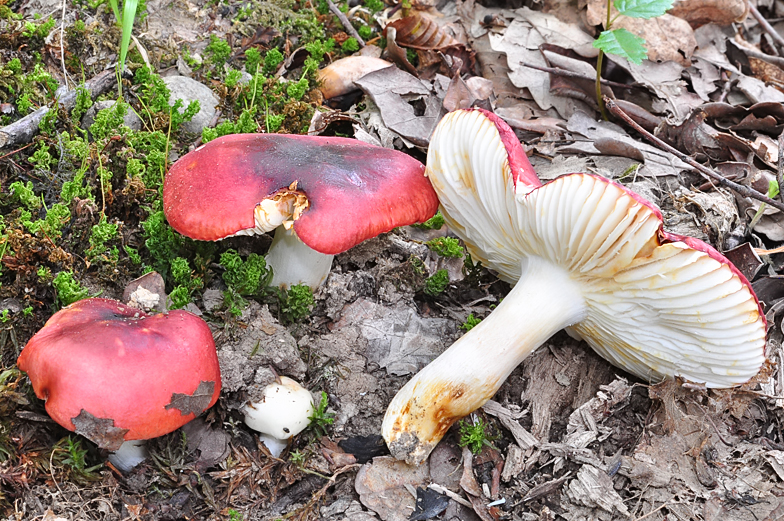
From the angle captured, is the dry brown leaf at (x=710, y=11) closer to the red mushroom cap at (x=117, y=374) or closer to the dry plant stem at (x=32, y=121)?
the dry plant stem at (x=32, y=121)

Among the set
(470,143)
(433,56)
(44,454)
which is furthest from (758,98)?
(44,454)

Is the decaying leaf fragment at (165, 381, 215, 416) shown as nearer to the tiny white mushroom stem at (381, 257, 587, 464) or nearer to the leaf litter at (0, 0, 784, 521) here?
the leaf litter at (0, 0, 784, 521)

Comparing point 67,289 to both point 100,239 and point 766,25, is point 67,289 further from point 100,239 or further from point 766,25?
point 766,25

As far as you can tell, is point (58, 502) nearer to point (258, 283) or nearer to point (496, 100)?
point (258, 283)

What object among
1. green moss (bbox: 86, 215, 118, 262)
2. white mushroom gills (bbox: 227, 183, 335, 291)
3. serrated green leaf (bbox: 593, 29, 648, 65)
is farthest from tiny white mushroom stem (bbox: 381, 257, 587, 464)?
green moss (bbox: 86, 215, 118, 262)

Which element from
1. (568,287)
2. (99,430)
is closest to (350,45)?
(568,287)

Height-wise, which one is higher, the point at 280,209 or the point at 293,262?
the point at 280,209

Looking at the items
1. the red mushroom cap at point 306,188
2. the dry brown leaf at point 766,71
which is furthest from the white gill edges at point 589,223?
the dry brown leaf at point 766,71
